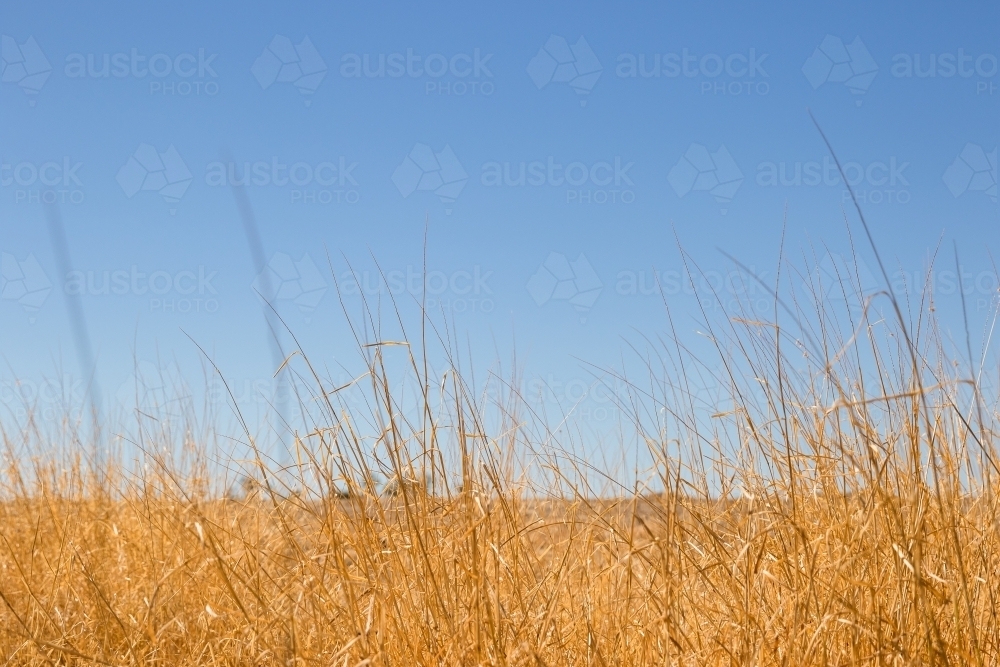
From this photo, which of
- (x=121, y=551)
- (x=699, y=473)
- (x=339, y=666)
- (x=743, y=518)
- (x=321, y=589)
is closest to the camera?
(x=339, y=666)

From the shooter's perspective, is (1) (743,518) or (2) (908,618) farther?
(1) (743,518)

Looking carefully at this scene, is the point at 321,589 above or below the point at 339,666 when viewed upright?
above

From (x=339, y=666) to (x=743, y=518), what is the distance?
42.5 inches

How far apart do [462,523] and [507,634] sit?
1.03ft

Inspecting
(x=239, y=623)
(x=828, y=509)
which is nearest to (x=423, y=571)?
(x=239, y=623)

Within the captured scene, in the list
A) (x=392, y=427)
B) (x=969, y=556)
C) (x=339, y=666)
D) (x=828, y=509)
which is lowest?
(x=339, y=666)

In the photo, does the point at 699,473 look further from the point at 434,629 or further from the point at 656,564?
the point at 434,629

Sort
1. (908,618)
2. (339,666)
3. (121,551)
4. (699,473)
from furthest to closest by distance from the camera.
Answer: (121,551) → (699,473) → (339,666) → (908,618)

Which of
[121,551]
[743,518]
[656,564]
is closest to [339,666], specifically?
[656,564]

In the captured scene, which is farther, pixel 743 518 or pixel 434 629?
pixel 743 518

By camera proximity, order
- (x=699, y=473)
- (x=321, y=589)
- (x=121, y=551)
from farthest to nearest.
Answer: (x=121, y=551)
(x=699, y=473)
(x=321, y=589)

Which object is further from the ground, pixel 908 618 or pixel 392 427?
pixel 392 427

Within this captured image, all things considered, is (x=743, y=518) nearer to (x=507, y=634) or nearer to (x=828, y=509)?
(x=828, y=509)

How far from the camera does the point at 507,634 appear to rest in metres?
1.65
